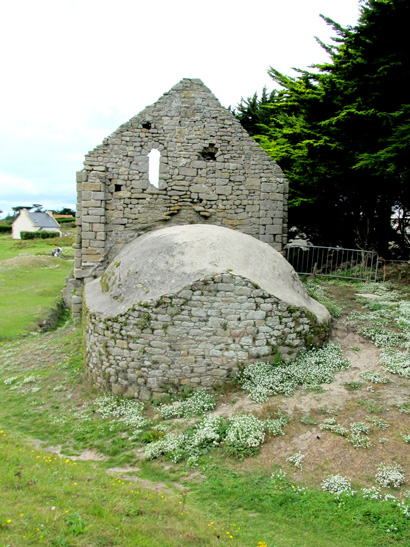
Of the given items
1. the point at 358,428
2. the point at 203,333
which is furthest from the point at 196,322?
the point at 358,428

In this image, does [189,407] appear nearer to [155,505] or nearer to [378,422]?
[155,505]

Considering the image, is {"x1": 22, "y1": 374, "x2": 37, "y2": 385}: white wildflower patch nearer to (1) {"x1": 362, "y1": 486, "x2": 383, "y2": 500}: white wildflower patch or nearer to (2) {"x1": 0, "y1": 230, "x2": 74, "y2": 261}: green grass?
(1) {"x1": 362, "y1": 486, "x2": 383, "y2": 500}: white wildflower patch

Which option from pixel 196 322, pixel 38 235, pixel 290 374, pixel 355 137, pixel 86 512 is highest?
pixel 355 137

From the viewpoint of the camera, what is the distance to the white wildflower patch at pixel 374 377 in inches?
290

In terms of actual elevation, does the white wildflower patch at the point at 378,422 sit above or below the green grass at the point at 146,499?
above

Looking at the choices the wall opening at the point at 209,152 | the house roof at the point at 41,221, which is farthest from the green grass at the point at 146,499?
the house roof at the point at 41,221

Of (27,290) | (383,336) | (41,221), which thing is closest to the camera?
(383,336)

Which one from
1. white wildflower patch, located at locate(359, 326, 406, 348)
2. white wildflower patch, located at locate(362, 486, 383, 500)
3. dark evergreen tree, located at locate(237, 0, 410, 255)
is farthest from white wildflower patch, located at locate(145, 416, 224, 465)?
dark evergreen tree, located at locate(237, 0, 410, 255)

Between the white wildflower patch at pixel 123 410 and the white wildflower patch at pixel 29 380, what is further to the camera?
the white wildflower patch at pixel 29 380

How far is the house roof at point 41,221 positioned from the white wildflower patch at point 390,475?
6467cm

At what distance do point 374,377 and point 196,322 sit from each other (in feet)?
11.5

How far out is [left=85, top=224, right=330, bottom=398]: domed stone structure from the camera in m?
7.88

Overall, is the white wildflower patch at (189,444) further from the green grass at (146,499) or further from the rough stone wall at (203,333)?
the rough stone wall at (203,333)

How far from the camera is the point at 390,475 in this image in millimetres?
5172
